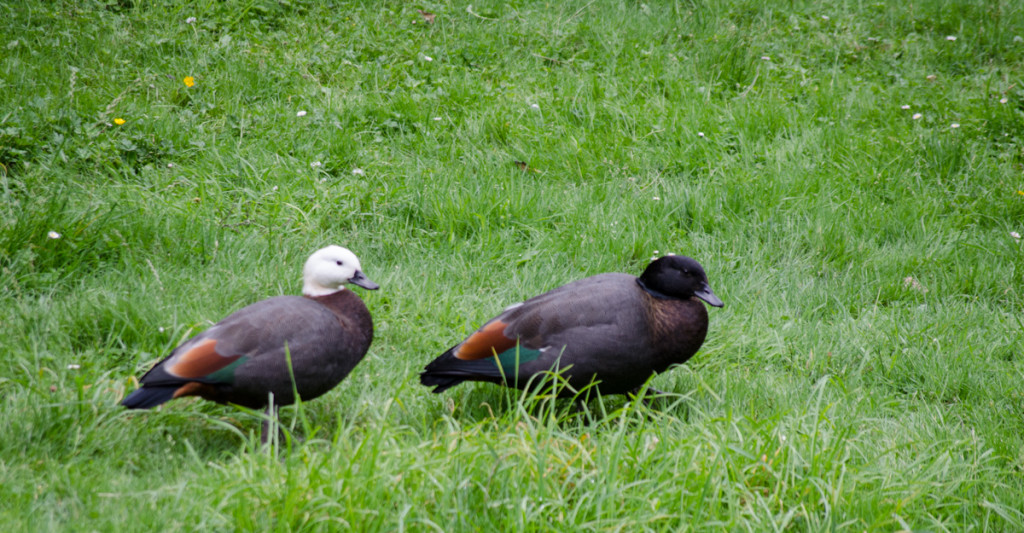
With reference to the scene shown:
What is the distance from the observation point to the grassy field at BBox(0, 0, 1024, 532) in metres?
2.57

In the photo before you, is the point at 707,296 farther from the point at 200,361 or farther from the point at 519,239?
the point at 200,361

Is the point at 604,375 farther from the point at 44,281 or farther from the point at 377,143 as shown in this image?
the point at 377,143

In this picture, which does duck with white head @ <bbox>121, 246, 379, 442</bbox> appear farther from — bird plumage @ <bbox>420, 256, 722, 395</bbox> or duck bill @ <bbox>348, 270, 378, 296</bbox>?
bird plumage @ <bbox>420, 256, 722, 395</bbox>

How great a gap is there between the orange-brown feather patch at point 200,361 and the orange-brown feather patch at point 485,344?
833mm

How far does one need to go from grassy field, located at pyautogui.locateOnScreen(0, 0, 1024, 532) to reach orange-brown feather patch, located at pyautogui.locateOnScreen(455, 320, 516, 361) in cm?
20

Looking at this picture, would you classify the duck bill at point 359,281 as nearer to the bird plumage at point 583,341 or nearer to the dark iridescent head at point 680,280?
the bird plumage at point 583,341

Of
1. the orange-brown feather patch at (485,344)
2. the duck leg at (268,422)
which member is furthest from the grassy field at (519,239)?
the orange-brown feather patch at (485,344)

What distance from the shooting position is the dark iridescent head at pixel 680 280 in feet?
11.3

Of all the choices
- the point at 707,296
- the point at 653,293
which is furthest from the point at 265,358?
the point at 707,296

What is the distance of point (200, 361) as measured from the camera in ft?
9.16

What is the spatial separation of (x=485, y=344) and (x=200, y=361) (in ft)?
3.37

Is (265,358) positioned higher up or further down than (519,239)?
higher up

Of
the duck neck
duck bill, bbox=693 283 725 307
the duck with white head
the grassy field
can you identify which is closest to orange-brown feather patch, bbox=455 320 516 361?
the grassy field

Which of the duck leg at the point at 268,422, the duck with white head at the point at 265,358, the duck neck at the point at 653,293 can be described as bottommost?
the duck leg at the point at 268,422
